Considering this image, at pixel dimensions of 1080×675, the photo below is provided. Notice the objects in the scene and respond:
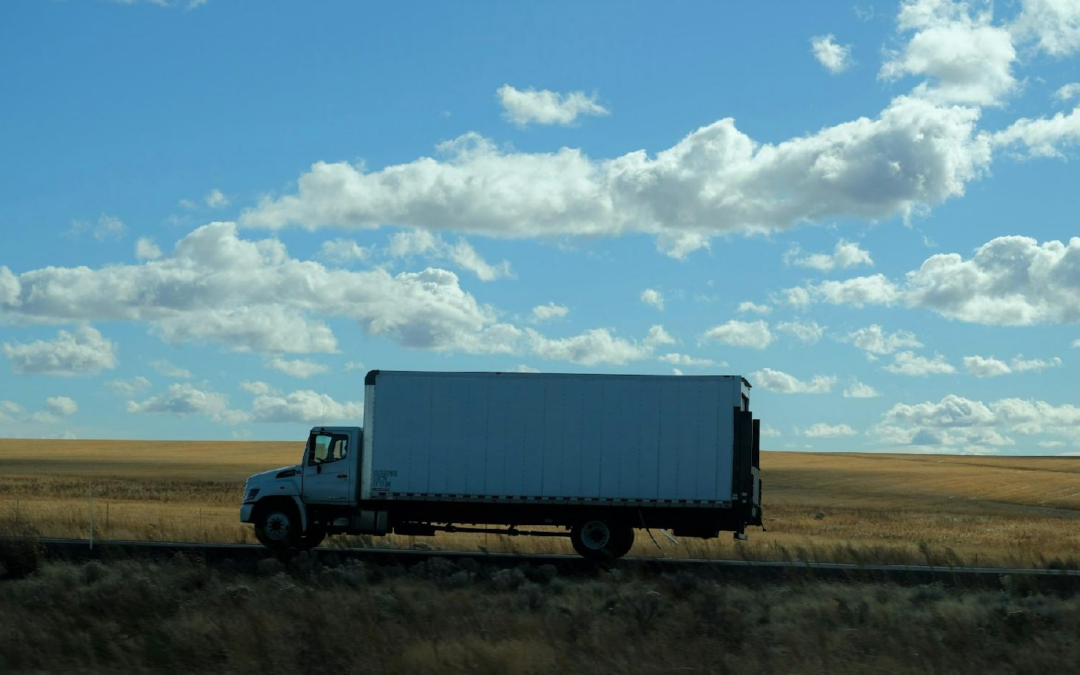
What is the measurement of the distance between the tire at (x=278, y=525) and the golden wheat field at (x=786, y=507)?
1831 millimetres

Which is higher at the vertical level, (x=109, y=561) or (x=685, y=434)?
(x=685, y=434)

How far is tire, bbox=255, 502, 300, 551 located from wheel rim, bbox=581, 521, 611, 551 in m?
5.55

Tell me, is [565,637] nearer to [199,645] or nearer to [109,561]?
[199,645]

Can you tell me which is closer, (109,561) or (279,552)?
(109,561)

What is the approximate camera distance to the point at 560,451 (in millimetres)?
22641

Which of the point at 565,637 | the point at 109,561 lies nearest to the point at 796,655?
the point at 565,637

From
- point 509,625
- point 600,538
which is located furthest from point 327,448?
point 509,625

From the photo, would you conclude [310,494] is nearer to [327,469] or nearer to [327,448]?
[327,469]

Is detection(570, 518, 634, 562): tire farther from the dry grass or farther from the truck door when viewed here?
the dry grass

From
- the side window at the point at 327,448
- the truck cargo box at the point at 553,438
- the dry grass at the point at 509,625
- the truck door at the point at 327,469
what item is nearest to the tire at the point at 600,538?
the truck cargo box at the point at 553,438

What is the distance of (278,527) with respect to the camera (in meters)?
23.1

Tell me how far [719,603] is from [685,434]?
8.59 m

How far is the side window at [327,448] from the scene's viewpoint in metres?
23.6

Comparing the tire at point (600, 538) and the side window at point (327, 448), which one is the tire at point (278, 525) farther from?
the tire at point (600, 538)
